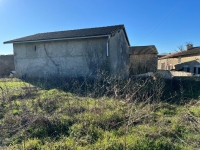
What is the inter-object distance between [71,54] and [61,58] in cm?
105

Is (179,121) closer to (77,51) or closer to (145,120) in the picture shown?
(145,120)

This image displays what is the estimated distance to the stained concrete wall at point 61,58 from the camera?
37.9ft

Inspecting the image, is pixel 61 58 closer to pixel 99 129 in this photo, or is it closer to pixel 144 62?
pixel 99 129

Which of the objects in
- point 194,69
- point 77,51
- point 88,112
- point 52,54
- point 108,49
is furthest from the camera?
point 194,69

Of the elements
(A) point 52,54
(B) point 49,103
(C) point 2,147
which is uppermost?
(A) point 52,54

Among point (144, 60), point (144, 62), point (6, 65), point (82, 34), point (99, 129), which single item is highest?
point (82, 34)

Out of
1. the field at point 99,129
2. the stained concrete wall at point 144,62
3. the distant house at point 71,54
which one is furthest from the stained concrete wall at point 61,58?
the stained concrete wall at point 144,62

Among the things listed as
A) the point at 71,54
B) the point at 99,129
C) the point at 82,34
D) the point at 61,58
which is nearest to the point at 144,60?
the point at 82,34

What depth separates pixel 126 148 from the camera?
122 inches

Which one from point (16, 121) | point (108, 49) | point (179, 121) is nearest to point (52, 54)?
point (108, 49)

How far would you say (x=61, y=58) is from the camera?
502 inches

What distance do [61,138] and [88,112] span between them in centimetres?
143

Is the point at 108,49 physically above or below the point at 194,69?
above

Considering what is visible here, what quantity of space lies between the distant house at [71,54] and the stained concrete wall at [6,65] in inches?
280
